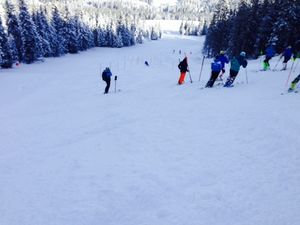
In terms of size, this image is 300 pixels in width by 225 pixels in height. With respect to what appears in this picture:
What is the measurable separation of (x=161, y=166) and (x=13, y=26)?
56.8 m

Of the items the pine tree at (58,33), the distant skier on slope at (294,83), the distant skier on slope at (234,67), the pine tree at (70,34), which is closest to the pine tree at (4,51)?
the pine tree at (58,33)

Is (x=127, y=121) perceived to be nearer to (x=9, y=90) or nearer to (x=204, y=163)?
(x=204, y=163)

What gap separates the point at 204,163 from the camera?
740 cm

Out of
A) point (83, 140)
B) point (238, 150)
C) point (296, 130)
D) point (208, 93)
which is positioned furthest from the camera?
point (208, 93)

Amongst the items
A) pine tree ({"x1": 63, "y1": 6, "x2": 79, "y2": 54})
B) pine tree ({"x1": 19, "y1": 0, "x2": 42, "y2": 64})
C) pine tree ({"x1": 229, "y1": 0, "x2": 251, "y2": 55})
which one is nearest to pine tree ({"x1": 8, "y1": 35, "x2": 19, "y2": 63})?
pine tree ({"x1": 19, "y1": 0, "x2": 42, "y2": 64})

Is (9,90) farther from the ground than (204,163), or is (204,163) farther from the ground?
(204,163)

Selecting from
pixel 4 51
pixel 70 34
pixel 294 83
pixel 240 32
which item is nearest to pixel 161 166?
pixel 294 83

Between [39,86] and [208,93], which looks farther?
[39,86]

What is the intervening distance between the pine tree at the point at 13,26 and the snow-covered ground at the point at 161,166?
48.0m

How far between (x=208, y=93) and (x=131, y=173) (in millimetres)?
9452

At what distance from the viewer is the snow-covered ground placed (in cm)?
566

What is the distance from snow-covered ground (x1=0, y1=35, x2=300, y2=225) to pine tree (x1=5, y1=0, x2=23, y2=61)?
47989 millimetres

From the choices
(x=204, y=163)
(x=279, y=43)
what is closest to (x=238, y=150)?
(x=204, y=163)

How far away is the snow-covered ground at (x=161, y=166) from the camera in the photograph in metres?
5.66
